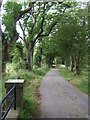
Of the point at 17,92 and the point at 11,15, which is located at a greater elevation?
the point at 11,15

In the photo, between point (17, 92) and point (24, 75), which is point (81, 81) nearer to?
point (24, 75)

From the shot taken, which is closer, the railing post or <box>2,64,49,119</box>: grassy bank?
the railing post

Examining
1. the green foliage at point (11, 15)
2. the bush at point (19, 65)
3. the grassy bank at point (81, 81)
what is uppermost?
the green foliage at point (11, 15)

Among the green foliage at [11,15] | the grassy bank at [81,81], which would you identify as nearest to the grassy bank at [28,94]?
the grassy bank at [81,81]

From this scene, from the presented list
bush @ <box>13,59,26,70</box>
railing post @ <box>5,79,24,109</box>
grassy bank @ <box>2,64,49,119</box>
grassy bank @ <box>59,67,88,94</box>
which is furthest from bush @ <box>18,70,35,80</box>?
railing post @ <box>5,79,24,109</box>

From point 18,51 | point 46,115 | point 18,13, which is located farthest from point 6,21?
point 18,51

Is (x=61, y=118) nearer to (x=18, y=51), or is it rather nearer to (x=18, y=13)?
(x=18, y=13)

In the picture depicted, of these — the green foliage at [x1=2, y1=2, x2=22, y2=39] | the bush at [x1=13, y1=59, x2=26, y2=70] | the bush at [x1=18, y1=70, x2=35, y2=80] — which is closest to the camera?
the green foliage at [x1=2, y1=2, x2=22, y2=39]

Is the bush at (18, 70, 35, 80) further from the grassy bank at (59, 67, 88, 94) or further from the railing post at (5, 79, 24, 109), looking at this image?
the railing post at (5, 79, 24, 109)

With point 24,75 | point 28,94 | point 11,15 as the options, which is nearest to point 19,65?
point 24,75

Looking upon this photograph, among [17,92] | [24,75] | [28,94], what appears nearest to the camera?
[17,92]

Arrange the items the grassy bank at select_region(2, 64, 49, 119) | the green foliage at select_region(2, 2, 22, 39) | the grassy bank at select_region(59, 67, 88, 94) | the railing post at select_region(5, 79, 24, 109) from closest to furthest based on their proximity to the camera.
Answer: the railing post at select_region(5, 79, 24, 109) < the grassy bank at select_region(2, 64, 49, 119) < the grassy bank at select_region(59, 67, 88, 94) < the green foliage at select_region(2, 2, 22, 39)

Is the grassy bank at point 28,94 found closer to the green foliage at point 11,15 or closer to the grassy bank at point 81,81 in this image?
the grassy bank at point 81,81

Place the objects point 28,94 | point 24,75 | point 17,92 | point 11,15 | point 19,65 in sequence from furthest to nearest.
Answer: point 19,65 < point 24,75 < point 11,15 < point 28,94 < point 17,92
